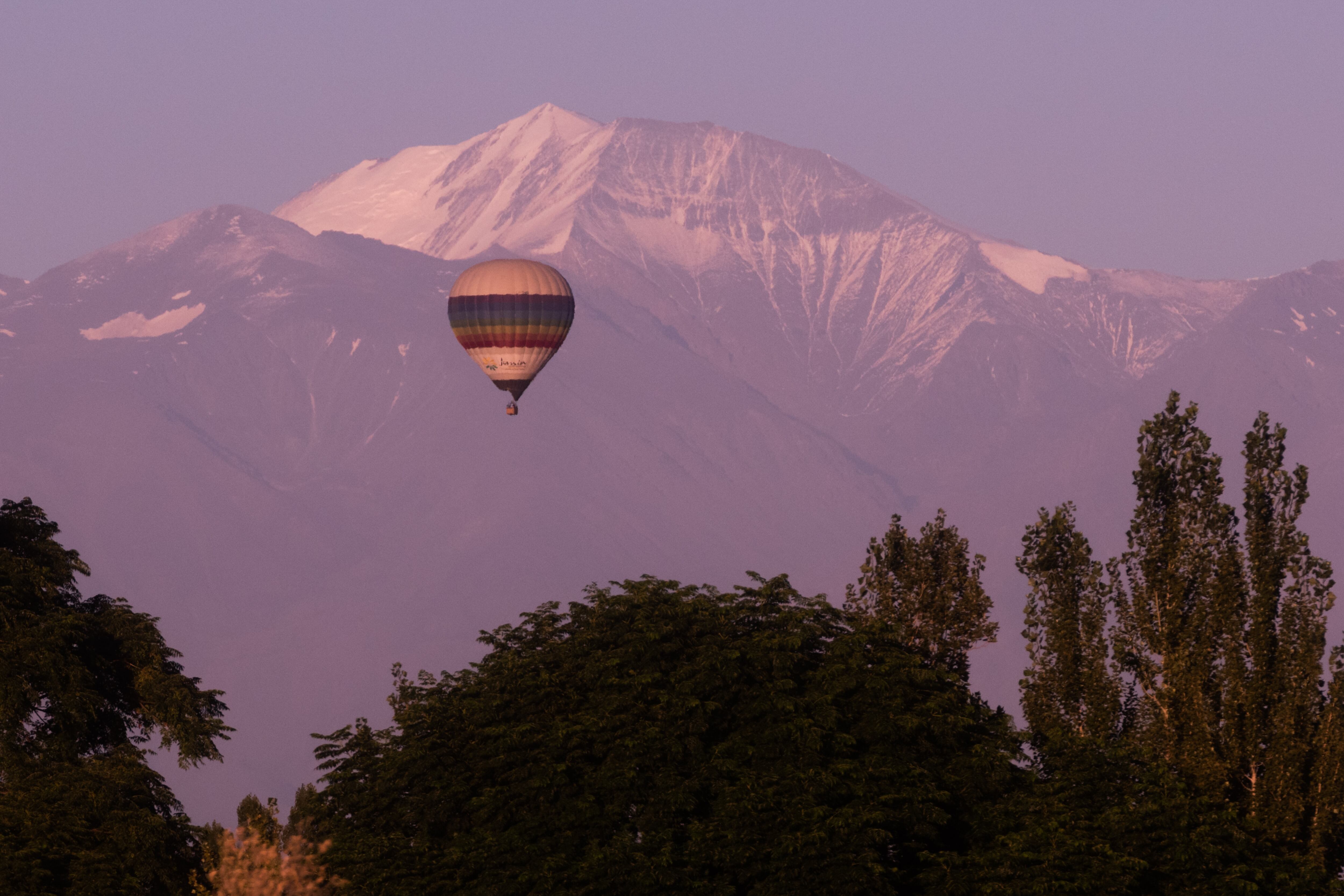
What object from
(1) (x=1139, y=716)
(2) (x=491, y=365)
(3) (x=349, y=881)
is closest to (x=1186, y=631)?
(1) (x=1139, y=716)

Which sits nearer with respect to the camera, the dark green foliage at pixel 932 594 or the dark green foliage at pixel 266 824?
the dark green foliage at pixel 266 824

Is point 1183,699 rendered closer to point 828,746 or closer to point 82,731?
point 828,746

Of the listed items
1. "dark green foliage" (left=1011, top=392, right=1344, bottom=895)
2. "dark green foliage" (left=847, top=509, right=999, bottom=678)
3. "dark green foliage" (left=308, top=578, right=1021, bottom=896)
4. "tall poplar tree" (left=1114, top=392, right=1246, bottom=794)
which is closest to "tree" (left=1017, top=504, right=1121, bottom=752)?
"dark green foliage" (left=1011, top=392, right=1344, bottom=895)

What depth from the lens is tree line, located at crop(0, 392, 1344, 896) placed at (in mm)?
55844

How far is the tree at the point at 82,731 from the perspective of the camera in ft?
196

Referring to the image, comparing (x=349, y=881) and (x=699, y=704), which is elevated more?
(x=699, y=704)

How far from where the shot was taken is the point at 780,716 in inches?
2564

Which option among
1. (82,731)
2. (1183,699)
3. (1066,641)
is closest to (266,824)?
(82,731)

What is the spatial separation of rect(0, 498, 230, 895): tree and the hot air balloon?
40.3 meters

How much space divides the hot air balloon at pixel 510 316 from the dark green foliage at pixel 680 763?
4456 centimetres

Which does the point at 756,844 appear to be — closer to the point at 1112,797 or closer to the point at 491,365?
the point at 1112,797

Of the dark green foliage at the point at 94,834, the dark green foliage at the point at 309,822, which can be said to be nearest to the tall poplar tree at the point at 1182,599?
the dark green foliage at the point at 309,822

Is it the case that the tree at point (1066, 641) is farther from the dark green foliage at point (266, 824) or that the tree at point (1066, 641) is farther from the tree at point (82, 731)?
the tree at point (82, 731)

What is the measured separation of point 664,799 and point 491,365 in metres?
61.1
